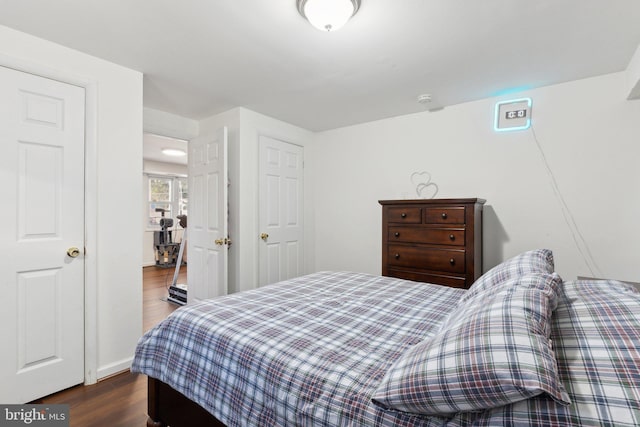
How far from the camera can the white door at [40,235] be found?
1.78m

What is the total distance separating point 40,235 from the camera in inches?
75.2

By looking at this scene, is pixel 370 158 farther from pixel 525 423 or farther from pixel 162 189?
pixel 162 189

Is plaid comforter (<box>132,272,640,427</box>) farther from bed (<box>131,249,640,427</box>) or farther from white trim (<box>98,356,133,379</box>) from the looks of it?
white trim (<box>98,356,133,379</box>)

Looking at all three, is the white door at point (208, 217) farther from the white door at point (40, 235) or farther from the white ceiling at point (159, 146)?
the white door at point (40, 235)

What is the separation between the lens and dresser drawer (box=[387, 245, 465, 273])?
8.25ft

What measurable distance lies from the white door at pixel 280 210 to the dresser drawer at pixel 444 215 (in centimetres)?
173

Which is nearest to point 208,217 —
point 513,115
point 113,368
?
point 113,368

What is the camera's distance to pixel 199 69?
231 centimetres

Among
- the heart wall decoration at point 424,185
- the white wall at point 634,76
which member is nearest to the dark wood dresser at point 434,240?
the heart wall decoration at point 424,185

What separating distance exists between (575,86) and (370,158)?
6.39 ft

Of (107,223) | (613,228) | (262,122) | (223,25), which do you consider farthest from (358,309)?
(262,122)

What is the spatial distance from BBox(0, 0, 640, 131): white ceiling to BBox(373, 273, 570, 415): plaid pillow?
5.22ft

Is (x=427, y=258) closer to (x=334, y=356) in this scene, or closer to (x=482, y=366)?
(x=334, y=356)

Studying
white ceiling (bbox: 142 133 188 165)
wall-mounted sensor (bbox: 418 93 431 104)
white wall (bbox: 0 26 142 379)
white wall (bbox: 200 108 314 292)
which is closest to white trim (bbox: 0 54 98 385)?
white wall (bbox: 0 26 142 379)
